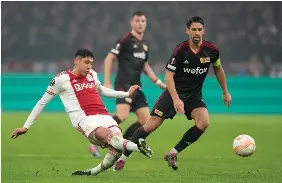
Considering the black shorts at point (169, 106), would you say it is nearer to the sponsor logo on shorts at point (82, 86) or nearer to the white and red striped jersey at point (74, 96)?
the white and red striped jersey at point (74, 96)

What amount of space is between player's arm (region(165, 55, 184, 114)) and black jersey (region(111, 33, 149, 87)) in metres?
2.85

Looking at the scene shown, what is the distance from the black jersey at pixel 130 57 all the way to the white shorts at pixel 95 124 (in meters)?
3.50

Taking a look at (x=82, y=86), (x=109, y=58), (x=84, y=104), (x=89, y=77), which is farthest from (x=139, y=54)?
(x=84, y=104)

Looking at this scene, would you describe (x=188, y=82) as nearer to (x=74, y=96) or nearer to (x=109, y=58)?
(x=74, y=96)

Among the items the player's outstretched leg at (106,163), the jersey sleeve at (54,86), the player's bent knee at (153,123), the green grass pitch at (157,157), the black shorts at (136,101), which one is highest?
the jersey sleeve at (54,86)

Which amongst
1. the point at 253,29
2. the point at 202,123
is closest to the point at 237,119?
the point at 253,29

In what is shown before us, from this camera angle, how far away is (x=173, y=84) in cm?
1041

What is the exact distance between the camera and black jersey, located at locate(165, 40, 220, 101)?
1050cm

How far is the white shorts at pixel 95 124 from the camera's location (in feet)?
31.9

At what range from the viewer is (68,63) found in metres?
24.9

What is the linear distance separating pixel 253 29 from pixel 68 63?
6002 millimetres

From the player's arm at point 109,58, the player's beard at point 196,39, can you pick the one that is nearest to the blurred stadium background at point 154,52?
the player's arm at point 109,58

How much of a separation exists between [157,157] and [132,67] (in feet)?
5.25

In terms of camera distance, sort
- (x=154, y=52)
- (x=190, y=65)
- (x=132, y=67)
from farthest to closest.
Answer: (x=154, y=52) → (x=132, y=67) → (x=190, y=65)
